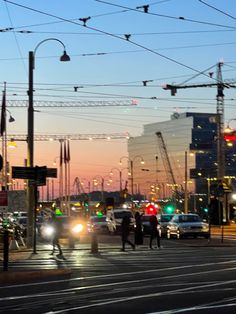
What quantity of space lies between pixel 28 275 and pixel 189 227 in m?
26.0

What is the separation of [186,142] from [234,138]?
321 feet

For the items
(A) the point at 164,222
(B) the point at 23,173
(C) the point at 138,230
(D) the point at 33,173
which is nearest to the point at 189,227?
(A) the point at 164,222

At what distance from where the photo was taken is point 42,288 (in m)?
17.1

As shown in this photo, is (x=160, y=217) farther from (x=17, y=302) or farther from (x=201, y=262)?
(x=17, y=302)

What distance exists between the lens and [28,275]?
20250 mm

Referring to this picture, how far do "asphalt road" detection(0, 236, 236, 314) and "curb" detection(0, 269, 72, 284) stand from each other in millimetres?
370

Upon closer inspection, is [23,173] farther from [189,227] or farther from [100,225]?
[100,225]

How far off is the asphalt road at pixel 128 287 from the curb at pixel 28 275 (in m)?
0.37

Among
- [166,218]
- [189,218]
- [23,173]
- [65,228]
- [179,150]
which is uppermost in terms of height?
[179,150]

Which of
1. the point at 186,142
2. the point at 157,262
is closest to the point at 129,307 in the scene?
→ the point at 157,262

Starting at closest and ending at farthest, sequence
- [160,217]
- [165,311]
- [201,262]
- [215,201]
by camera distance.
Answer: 1. [165,311]
2. [201,262]
3. [215,201]
4. [160,217]

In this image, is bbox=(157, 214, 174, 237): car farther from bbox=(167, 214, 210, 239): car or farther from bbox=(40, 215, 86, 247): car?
bbox=(40, 215, 86, 247): car

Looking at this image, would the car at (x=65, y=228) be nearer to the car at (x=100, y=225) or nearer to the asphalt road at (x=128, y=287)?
the car at (x=100, y=225)

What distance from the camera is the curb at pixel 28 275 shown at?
19386 millimetres
